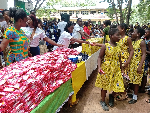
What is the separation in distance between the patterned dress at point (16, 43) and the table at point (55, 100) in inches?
39.2

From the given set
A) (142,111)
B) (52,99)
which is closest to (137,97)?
(142,111)

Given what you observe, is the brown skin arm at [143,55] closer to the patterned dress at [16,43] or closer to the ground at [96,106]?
the ground at [96,106]

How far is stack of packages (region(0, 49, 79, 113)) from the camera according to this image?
1.68 m

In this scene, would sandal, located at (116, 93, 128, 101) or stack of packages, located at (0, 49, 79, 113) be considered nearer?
stack of packages, located at (0, 49, 79, 113)

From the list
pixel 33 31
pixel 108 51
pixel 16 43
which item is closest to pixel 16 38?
pixel 16 43

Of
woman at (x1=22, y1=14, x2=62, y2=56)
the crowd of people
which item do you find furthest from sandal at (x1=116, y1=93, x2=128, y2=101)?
woman at (x1=22, y1=14, x2=62, y2=56)

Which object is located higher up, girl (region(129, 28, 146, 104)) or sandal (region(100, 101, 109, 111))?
girl (region(129, 28, 146, 104))

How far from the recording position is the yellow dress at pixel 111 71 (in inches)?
Answer: 125

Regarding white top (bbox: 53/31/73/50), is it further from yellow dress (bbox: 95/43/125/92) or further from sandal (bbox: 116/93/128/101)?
sandal (bbox: 116/93/128/101)

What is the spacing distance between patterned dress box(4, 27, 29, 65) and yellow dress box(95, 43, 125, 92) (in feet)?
5.56

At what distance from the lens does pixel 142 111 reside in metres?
3.38

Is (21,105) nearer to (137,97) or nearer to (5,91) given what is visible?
(5,91)

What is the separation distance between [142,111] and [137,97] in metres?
0.62

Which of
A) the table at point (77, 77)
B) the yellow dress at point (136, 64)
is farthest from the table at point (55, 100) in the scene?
the yellow dress at point (136, 64)
